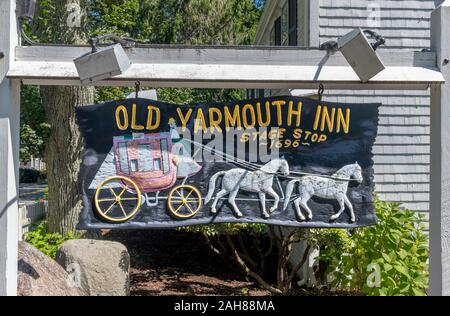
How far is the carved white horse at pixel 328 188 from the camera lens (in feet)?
10.5

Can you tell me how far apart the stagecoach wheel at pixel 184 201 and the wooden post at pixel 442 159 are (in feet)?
5.10

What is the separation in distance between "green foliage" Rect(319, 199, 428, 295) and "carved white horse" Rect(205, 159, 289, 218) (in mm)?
1422

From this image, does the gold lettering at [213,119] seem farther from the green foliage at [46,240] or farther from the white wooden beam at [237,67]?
the green foliage at [46,240]

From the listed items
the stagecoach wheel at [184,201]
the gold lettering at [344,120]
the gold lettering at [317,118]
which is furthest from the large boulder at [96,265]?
the gold lettering at [344,120]

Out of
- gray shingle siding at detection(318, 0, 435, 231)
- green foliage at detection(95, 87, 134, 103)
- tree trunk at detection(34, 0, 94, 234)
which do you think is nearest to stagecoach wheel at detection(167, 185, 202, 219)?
gray shingle siding at detection(318, 0, 435, 231)

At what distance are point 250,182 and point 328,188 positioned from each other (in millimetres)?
532

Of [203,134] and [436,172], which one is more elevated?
[203,134]

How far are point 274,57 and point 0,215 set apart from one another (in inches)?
76.3

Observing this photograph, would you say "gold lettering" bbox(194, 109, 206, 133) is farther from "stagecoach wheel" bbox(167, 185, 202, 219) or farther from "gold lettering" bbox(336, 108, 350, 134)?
"gold lettering" bbox(336, 108, 350, 134)

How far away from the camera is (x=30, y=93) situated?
948 centimetres

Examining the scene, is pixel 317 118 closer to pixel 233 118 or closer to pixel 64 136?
pixel 233 118

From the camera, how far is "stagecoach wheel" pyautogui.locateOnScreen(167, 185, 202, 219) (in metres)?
3.16

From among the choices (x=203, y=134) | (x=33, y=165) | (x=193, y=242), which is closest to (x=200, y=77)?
(x=203, y=134)

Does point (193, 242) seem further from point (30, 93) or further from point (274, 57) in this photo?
point (274, 57)
